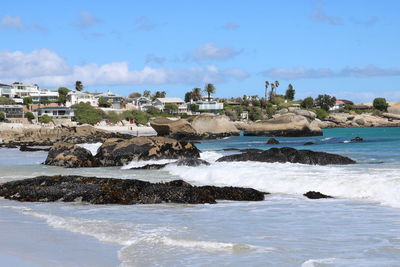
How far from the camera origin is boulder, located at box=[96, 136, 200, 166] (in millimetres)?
27094

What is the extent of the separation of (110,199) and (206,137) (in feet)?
Answer: 191

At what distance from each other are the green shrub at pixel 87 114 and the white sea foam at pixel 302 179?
317 ft

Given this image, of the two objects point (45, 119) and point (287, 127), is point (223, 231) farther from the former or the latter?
point (45, 119)

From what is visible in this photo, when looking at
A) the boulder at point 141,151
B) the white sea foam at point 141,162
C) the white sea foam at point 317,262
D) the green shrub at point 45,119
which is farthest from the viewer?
the green shrub at point 45,119

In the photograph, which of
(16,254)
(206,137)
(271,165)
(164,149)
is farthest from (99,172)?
(206,137)

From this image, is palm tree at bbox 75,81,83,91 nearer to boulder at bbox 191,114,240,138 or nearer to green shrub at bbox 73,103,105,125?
green shrub at bbox 73,103,105,125

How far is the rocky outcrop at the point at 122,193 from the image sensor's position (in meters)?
13.7

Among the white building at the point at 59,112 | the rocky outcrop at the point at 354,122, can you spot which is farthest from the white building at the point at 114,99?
the rocky outcrop at the point at 354,122

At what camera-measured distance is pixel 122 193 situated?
14062 millimetres

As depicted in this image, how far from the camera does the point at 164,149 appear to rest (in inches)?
1091

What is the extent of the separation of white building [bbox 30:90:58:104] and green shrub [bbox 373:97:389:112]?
103 meters

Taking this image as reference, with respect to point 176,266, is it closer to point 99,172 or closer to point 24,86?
point 99,172

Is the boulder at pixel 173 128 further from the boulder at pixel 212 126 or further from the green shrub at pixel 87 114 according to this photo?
the green shrub at pixel 87 114

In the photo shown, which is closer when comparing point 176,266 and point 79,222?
point 176,266
